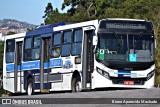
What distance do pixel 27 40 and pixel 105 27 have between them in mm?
7157

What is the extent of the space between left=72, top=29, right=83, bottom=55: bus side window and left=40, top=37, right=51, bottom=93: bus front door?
2558mm

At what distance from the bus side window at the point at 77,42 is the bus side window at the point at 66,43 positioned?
1.38 ft

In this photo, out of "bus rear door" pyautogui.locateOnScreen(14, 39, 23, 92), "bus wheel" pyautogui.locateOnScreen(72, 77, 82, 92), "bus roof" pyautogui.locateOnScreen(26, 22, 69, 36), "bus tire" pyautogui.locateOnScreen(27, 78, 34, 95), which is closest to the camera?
"bus wheel" pyautogui.locateOnScreen(72, 77, 82, 92)

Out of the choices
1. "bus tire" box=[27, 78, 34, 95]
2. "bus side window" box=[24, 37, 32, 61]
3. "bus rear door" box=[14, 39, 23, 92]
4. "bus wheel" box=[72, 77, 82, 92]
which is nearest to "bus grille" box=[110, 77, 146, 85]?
"bus wheel" box=[72, 77, 82, 92]

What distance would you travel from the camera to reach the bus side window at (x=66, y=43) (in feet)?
80.5

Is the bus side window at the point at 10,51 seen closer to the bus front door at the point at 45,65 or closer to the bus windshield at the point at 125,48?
the bus front door at the point at 45,65

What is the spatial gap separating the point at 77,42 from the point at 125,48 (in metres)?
2.39

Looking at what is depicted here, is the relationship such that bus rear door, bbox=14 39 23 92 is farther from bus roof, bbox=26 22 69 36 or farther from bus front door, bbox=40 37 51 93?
bus front door, bbox=40 37 51 93

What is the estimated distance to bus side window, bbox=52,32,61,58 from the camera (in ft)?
83.5

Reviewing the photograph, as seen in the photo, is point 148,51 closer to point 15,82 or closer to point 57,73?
point 57,73

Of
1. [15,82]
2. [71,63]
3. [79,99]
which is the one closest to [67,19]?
[15,82]

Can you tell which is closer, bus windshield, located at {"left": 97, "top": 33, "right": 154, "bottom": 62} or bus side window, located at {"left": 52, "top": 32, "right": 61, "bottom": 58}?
bus windshield, located at {"left": 97, "top": 33, "right": 154, "bottom": 62}

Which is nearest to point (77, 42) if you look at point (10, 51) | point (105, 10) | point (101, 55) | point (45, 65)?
point (101, 55)

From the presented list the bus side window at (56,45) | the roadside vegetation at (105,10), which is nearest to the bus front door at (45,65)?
the bus side window at (56,45)
